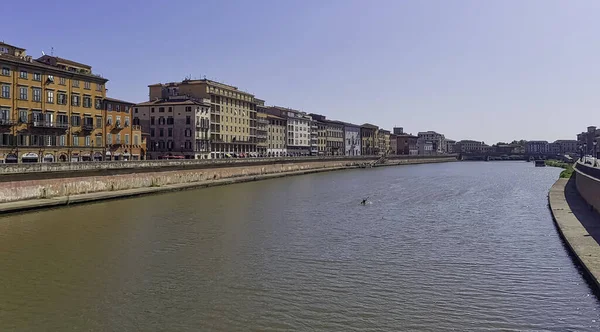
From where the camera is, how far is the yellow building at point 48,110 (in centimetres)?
5584

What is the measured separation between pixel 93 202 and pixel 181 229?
17395 mm

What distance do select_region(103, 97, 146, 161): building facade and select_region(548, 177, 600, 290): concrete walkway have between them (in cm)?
5389

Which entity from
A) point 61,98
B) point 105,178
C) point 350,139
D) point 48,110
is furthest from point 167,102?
point 350,139

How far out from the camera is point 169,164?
63.4m

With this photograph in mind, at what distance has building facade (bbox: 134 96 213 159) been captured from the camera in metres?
99.1

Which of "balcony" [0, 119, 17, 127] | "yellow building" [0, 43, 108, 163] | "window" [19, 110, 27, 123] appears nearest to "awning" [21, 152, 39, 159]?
"yellow building" [0, 43, 108, 163]

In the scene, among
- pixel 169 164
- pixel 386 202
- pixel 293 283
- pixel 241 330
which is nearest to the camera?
pixel 241 330

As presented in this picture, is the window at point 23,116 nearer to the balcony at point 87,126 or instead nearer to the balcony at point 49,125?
the balcony at point 49,125

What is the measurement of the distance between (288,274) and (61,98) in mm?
50907

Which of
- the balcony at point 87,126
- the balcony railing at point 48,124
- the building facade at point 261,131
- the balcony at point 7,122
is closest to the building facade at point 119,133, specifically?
the balcony at point 87,126

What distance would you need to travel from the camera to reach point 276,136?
145 m

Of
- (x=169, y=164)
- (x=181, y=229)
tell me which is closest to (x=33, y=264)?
(x=181, y=229)

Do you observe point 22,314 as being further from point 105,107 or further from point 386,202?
point 105,107

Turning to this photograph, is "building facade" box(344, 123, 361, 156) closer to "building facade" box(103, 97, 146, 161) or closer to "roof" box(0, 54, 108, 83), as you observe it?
"building facade" box(103, 97, 146, 161)
